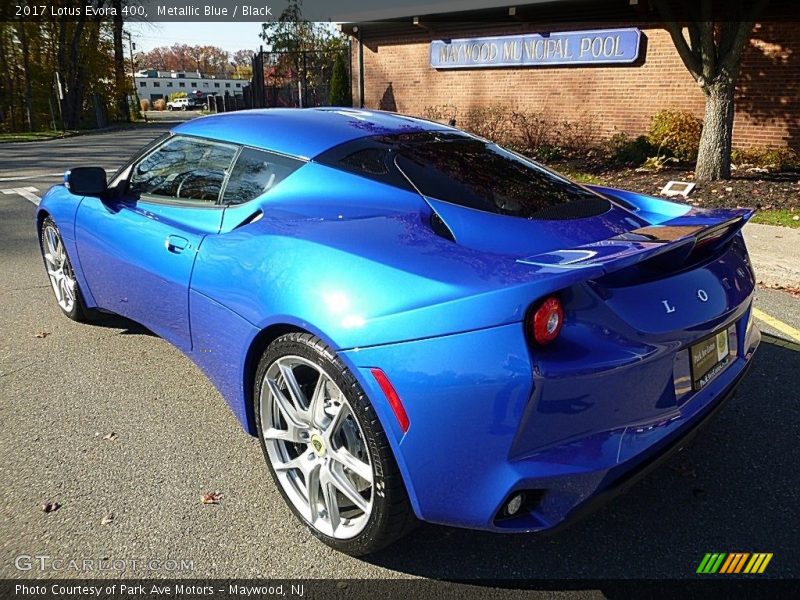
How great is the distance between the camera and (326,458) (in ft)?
7.30

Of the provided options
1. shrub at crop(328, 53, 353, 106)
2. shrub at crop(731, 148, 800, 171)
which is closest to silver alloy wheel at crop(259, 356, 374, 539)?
shrub at crop(731, 148, 800, 171)

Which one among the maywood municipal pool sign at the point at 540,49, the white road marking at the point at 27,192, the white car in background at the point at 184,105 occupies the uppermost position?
the white car in background at the point at 184,105

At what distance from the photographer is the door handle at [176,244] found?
110 inches

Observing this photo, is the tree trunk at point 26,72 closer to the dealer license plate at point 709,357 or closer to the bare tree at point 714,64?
the bare tree at point 714,64

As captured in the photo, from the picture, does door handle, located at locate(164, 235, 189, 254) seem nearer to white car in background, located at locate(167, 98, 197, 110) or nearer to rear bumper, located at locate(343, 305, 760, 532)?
rear bumper, located at locate(343, 305, 760, 532)

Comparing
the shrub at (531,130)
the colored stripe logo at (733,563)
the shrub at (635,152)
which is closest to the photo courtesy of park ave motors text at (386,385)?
the colored stripe logo at (733,563)

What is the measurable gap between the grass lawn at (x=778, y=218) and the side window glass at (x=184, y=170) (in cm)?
667

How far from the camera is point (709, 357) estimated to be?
2.15 m

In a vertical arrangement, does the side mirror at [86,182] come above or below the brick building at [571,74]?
below

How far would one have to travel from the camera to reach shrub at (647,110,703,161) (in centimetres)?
1168

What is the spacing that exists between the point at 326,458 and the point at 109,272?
198 cm

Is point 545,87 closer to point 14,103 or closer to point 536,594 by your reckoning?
point 536,594

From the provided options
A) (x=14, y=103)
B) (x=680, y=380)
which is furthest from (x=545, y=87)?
(x=14, y=103)

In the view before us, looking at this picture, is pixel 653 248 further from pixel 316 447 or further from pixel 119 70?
pixel 119 70
